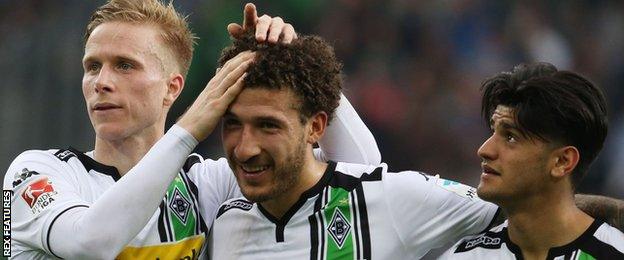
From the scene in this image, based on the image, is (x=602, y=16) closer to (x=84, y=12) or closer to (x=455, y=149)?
(x=455, y=149)

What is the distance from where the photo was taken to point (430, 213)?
395 cm

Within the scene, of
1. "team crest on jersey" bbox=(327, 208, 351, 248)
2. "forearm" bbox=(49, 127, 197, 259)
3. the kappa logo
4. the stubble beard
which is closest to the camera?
"forearm" bbox=(49, 127, 197, 259)

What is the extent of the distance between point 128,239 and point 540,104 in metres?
1.54

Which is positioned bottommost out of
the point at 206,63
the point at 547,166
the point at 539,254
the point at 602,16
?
the point at 539,254

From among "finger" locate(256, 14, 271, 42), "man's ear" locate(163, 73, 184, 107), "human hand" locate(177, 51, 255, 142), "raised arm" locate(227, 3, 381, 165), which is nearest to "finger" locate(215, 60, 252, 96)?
"human hand" locate(177, 51, 255, 142)

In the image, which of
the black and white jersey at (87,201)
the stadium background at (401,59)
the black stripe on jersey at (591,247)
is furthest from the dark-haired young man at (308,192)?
the stadium background at (401,59)

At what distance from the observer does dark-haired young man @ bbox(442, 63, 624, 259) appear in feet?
12.2

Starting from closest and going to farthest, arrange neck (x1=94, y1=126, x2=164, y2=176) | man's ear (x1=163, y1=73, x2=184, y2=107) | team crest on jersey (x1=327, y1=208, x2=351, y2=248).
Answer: team crest on jersey (x1=327, y1=208, x2=351, y2=248) < neck (x1=94, y1=126, x2=164, y2=176) < man's ear (x1=163, y1=73, x2=184, y2=107)

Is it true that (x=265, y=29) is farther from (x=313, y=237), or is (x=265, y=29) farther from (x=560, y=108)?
(x=560, y=108)

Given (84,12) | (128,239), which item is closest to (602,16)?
(84,12)

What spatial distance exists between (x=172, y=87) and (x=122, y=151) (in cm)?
40

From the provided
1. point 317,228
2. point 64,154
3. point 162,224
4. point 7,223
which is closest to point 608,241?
point 317,228

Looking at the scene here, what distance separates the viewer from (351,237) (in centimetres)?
393

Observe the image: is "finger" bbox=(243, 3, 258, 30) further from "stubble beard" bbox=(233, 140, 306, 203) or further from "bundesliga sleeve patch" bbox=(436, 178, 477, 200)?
"bundesliga sleeve patch" bbox=(436, 178, 477, 200)
